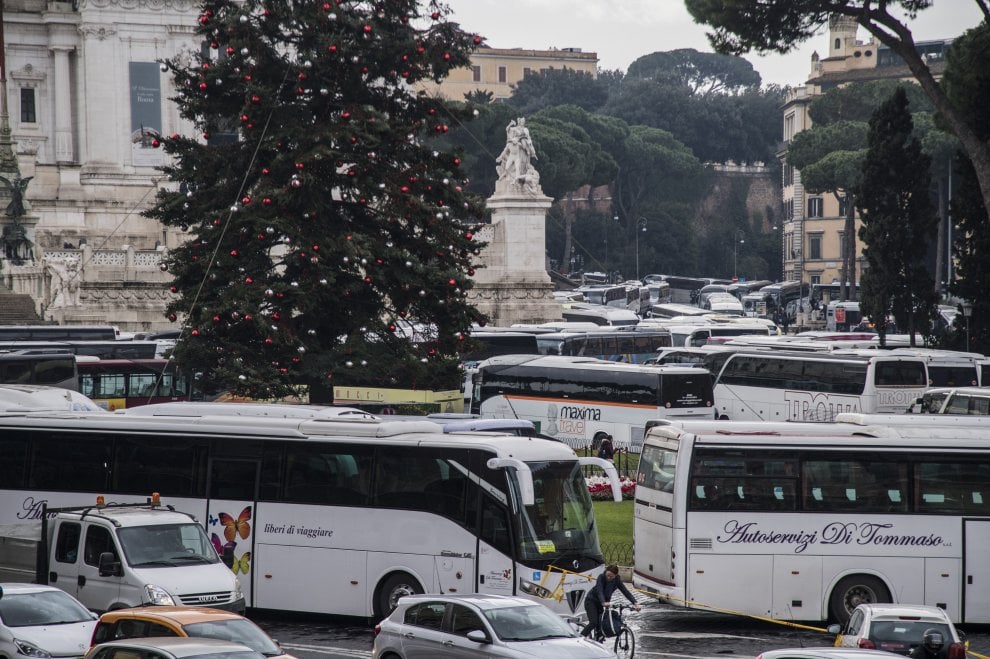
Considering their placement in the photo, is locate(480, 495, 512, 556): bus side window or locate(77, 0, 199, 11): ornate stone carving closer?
locate(480, 495, 512, 556): bus side window

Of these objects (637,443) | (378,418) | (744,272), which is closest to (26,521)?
(378,418)

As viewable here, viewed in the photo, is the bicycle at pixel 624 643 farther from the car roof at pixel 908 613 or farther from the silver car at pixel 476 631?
the car roof at pixel 908 613

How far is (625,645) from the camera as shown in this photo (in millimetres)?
16172

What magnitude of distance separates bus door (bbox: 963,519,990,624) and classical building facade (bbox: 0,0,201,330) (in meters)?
50.3

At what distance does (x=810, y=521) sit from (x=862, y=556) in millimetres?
718

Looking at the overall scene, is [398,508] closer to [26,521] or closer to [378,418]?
[378,418]

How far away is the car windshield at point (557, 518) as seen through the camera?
16.9 m

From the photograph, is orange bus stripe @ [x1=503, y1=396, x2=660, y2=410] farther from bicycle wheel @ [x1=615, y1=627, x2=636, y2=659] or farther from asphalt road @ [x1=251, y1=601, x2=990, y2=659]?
bicycle wheel @ [x1=615, y1=627, x2=636, y2=659]

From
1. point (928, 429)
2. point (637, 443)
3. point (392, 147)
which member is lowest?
point (637, 443)

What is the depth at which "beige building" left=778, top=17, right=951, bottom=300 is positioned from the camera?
111 metres

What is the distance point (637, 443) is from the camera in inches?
1363

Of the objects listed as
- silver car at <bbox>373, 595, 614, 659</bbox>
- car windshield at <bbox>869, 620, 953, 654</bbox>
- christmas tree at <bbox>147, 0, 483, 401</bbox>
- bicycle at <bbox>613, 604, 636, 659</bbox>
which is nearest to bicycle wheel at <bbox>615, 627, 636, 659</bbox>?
bicycle at <bbox>613, 604, 636, 659</bbox>

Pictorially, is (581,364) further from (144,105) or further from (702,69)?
(702,69)

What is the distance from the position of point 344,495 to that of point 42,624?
15.1ft
